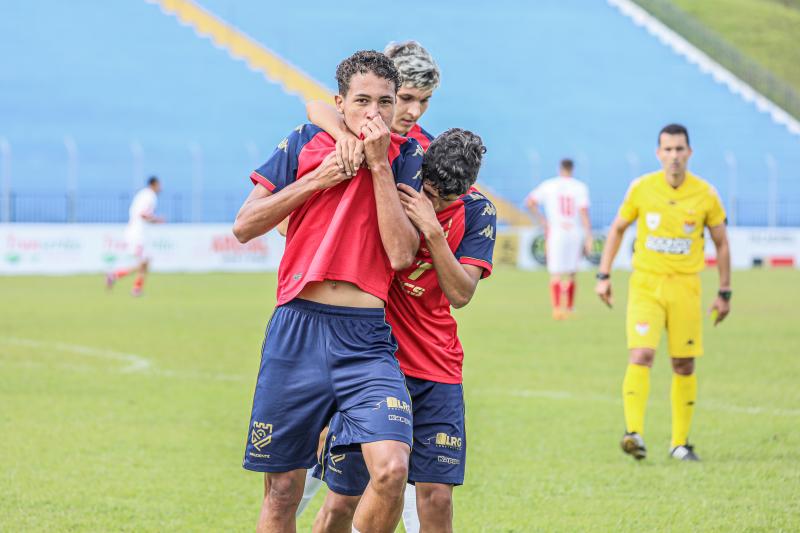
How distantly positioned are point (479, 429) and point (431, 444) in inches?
167

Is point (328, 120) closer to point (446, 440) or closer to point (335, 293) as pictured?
point (335, 293)

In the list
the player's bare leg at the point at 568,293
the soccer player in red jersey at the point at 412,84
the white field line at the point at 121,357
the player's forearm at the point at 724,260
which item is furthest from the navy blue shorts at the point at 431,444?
the player's bare leg at the point at 568,293

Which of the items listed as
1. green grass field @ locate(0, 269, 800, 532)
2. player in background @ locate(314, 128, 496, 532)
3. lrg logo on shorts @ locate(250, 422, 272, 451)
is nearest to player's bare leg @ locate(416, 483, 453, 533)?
player in background @ locate(314, 128, 496, 532)

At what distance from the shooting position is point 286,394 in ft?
13.8

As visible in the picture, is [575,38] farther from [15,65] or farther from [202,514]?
[202,514]

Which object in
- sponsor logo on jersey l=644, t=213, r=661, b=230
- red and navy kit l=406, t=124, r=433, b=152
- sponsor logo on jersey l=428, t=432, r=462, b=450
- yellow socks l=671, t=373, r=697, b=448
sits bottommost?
yellow socks l=671, t=373, r=697, b=448

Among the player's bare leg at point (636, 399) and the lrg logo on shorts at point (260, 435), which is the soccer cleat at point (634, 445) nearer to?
the player's bare leg at point (636, 399)

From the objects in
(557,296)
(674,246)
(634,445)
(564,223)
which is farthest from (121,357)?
(564,223)

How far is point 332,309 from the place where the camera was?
13.9 feet

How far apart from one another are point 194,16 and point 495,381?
34457mm

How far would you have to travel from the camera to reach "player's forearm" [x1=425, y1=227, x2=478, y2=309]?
4.27m

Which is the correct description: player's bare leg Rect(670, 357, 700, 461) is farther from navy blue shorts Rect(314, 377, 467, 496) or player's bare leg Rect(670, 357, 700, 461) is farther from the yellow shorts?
navy blue shorts Rect(314, 377, 467, 496)

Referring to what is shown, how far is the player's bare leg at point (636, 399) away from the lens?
7.66 meters

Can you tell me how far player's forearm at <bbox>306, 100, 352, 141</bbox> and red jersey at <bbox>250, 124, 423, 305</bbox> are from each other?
0.15 ft
